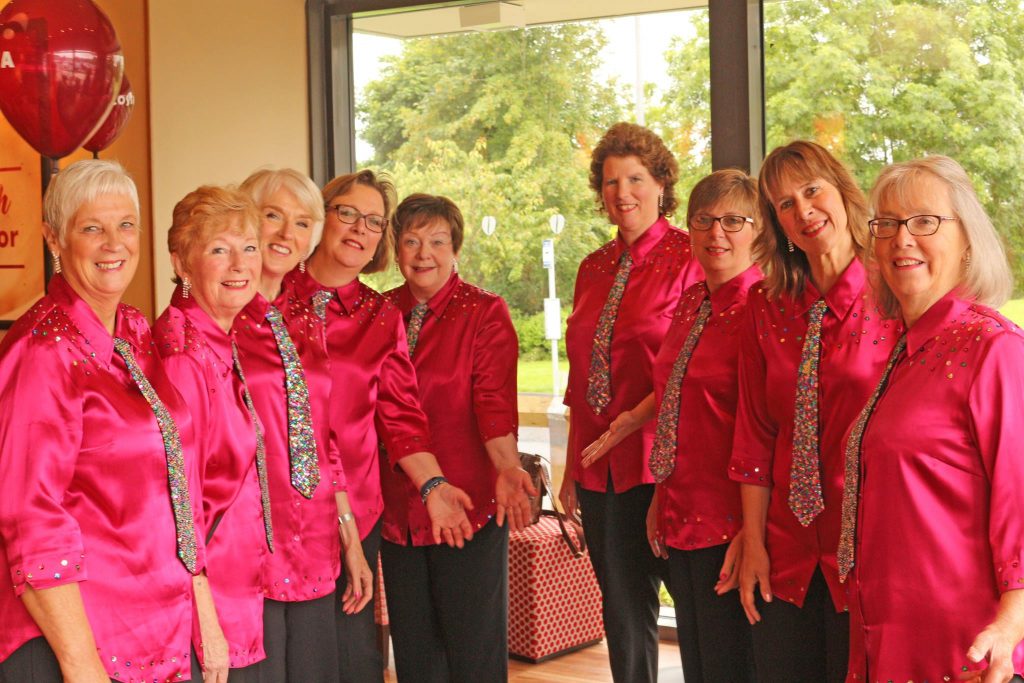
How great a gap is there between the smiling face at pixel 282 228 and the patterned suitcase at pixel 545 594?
203 centimetres

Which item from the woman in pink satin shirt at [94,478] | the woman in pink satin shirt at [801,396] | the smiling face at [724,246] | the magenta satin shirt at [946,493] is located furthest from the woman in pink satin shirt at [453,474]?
the magenta satin shirt at [946,493]

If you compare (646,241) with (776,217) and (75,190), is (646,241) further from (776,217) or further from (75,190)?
(75,190)

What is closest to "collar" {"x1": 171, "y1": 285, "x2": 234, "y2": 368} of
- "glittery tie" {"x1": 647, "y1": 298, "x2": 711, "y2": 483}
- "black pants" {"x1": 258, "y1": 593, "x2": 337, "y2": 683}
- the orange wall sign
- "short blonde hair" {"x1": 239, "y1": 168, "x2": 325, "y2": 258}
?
"short blonde hair" {"x1": 239, "y1": 168, "x2": 325, "y2": 258}

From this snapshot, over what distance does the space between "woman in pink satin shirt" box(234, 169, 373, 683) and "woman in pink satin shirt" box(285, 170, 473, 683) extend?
0.19 m

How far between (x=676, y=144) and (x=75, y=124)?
2.38 m

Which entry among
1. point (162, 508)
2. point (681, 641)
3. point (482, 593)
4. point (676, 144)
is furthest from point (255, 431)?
point (676, 144)

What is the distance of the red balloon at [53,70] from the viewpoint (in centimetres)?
312

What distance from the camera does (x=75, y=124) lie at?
3.19 metres

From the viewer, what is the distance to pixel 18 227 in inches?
200

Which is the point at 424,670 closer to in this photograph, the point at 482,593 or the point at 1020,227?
the point at 482,593

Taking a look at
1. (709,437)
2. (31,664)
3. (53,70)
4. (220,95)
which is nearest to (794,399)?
(709,437)

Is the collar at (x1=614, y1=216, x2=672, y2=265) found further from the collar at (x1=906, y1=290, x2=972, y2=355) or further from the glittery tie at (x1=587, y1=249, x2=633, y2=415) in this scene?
the collar at (x1=906, y1=290, x2=972, y2=355)

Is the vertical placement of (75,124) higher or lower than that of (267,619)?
higher

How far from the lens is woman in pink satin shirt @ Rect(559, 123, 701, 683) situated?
3453 mm
